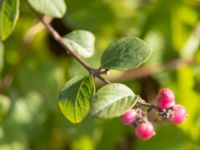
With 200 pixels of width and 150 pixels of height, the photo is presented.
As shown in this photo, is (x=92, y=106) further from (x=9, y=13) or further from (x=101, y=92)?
(x=9, y=13)

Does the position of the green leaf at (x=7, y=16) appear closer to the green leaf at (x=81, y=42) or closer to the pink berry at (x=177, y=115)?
the green leaf at (x=81, y=42)

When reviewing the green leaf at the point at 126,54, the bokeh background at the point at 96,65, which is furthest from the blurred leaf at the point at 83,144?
the green leaf at the point at 126,54

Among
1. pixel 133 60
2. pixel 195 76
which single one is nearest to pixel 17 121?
pixel 195 76

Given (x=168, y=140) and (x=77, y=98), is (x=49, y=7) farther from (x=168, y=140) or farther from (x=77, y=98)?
(x=168, y=140)

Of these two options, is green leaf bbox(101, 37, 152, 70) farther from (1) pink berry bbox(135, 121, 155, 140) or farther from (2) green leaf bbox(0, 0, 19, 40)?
(2) green leaf bbox(0, 0, 19, 40)

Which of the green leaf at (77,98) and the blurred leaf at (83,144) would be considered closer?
the green leaf at (77,98)

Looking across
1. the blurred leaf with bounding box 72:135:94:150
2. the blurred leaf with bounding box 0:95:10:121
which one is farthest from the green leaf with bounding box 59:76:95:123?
the blurred leaf with bounding box 72:135:94:150
